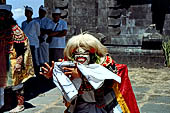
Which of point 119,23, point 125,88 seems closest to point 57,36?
point 125,88

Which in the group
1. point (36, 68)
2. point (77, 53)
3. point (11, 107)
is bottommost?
point (11, 107)

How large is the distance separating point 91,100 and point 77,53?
1.69ft

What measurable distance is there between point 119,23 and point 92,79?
388 inches

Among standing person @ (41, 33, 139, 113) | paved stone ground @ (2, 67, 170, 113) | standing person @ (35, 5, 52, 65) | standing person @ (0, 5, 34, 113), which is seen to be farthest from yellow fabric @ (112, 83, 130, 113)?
standing person @ (35, 5, 52, 65)

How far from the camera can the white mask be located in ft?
9.17

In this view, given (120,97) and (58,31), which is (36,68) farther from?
(120,97)

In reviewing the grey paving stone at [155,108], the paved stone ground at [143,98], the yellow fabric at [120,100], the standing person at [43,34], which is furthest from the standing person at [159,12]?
the yellow fabric at [120,100]

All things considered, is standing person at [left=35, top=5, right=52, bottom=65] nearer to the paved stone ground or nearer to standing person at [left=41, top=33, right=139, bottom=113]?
the paved stone ground

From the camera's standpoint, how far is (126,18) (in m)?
12.2

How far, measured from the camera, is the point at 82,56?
2.80m

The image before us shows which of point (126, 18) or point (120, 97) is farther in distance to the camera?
point (126, 18)

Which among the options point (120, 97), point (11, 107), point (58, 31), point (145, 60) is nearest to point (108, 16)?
point (145, 60)

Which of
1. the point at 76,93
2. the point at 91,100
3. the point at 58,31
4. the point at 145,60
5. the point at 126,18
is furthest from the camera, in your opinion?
the point at 126,18

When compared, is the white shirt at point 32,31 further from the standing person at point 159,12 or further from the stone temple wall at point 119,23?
the standing person at point 159,12
